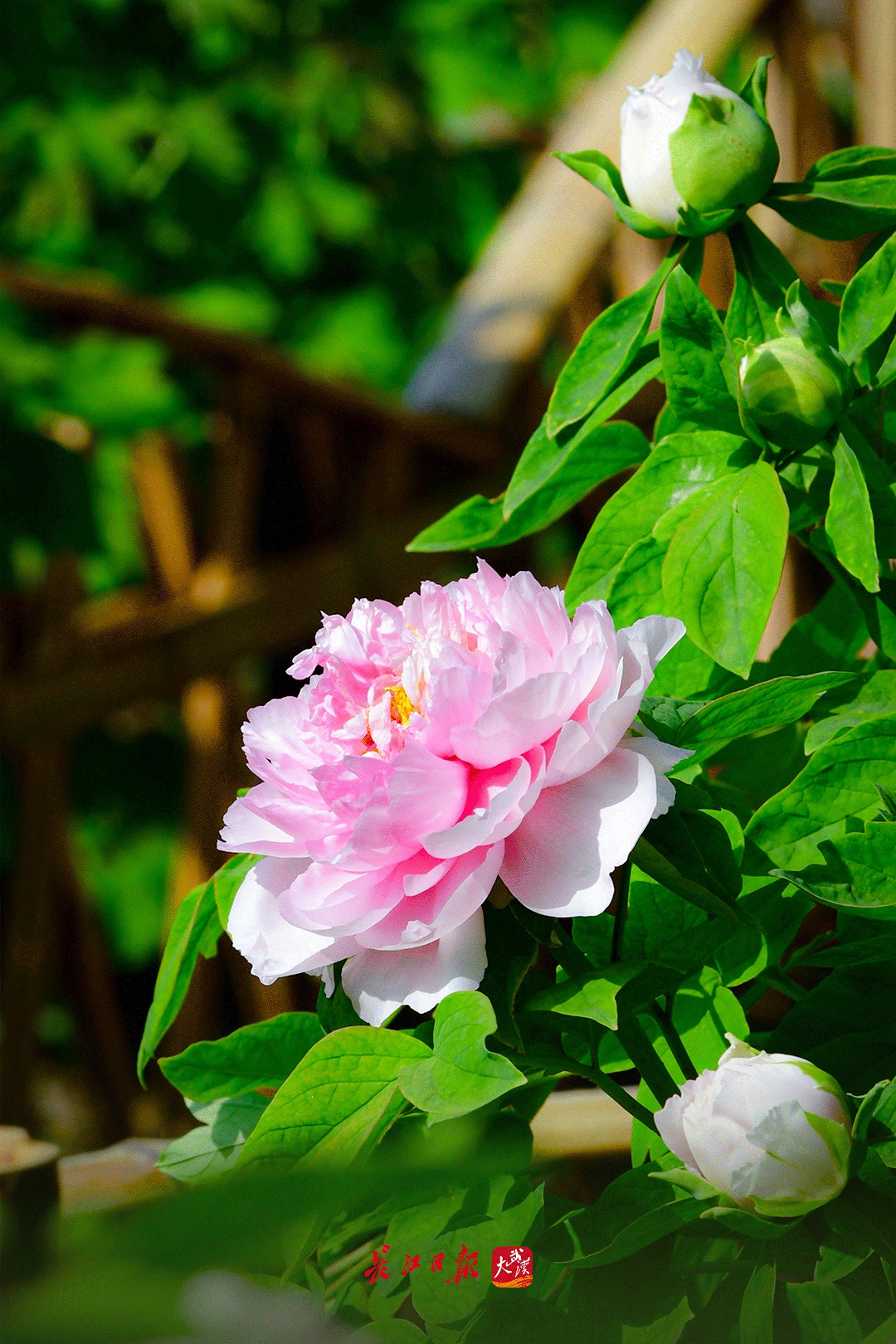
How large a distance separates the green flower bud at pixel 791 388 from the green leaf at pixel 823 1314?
191mm

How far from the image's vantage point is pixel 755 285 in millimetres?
347

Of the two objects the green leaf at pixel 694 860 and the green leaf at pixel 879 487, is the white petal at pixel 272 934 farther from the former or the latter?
the green leaf at pixel 879 487

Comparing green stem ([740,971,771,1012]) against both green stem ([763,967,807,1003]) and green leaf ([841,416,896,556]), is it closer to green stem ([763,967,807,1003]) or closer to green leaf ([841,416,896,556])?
green stem ([763,967,807,1003])

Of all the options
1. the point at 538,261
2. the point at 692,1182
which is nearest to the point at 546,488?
the point at 692,1182

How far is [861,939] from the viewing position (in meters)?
0.30

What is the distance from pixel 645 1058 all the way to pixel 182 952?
14 centimetres

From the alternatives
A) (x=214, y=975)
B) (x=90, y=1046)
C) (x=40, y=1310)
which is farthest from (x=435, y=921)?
(x=90, y=1046)

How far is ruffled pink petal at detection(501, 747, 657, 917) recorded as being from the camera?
24cm

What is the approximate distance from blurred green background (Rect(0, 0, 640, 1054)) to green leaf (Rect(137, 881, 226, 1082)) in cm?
127

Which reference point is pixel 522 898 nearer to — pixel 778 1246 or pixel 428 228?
pixel 778 1246

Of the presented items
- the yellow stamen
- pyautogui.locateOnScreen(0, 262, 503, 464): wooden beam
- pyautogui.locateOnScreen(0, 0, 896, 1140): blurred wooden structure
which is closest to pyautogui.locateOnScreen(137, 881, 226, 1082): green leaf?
the yellow stamen

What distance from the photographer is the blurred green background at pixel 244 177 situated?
6.09 ft

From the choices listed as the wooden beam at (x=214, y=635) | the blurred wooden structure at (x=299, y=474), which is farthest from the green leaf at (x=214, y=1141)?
the wooden beam at (x=214, y=635)

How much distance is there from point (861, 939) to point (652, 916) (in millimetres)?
52
